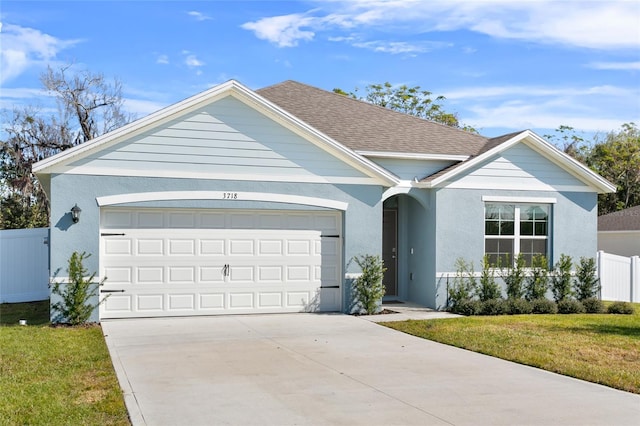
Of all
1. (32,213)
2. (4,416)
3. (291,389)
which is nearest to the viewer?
(4,416)

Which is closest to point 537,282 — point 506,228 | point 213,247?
point 506,228

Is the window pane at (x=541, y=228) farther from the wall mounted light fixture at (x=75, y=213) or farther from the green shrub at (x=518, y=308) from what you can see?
the wall mounted light fixture at (x=75, y=213)

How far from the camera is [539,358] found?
10.5 metres

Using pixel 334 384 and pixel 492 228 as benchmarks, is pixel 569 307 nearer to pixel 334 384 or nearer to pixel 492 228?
pixel 492 228

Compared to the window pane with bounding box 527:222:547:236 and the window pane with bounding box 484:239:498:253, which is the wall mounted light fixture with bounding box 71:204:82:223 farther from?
the window pane with bounding box 527:222:547:236

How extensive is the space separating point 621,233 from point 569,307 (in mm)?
13133

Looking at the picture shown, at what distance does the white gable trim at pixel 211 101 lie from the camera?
45.4ft

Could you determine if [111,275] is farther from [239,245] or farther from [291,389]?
[291,389]

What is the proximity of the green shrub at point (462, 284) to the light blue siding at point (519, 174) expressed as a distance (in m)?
2.02

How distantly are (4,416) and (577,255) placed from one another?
1518 centimetres

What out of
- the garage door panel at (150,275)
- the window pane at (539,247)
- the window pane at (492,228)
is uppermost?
the window pane at (492,228)

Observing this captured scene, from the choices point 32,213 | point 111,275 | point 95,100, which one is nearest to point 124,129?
point 111,275

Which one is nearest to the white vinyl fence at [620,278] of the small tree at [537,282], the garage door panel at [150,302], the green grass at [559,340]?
the small tree at [537,282]

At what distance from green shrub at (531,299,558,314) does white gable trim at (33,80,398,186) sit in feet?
15.2
